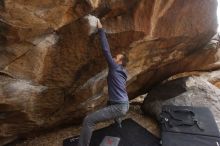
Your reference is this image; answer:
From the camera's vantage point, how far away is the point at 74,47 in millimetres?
5691

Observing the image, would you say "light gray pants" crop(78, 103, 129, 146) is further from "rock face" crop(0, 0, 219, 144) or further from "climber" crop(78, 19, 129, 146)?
"rock face" crop(0, 0, 219, 144)

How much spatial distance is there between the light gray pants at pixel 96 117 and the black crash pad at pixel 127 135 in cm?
107

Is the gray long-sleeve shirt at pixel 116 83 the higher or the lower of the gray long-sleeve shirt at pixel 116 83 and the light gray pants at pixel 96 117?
the higher

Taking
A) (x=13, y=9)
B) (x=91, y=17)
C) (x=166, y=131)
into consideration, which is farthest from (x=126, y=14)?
(x=166, y=131)

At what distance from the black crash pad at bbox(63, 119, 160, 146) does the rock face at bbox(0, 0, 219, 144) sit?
0.68m

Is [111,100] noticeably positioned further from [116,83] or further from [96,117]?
[96,117]

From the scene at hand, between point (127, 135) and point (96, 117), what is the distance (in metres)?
1.62

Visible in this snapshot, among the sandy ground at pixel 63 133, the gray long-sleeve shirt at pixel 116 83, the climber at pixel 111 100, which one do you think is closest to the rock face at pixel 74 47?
the sandy ground at pixel 63 133

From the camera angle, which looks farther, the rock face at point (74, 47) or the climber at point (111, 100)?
the climber at point (111, 100)

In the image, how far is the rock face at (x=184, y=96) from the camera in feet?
24.9

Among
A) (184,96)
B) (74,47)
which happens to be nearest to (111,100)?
(74,47)

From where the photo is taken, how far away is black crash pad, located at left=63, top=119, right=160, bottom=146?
655cm

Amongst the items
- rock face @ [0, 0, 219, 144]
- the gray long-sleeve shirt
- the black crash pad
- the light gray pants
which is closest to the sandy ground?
the black crash pad

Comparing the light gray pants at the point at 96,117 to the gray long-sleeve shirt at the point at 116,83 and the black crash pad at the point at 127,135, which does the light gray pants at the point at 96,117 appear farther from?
the black crash pad at the point at 127,135
